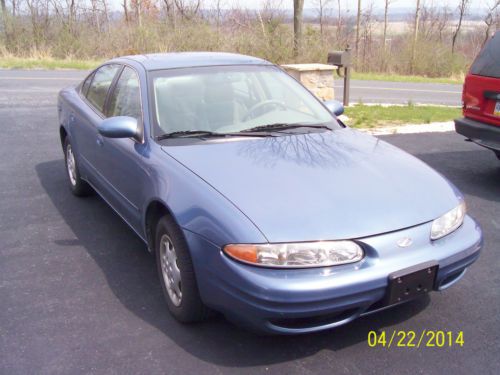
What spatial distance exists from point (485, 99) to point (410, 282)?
3.59 metres

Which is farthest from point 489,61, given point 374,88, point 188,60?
point 374,88

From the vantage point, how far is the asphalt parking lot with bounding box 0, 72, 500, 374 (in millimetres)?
2723

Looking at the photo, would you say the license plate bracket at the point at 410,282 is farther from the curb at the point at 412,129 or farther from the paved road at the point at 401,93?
the paved road at the point at 401,93

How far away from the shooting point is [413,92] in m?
16.2

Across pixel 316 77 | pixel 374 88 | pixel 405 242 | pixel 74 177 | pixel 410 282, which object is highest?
pixel 316 77

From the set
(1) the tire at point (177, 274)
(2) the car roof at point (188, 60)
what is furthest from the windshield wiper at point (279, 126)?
(1) the tire at point (177, 274)

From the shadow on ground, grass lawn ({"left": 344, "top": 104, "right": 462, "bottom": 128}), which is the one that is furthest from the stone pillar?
the shadow on ground

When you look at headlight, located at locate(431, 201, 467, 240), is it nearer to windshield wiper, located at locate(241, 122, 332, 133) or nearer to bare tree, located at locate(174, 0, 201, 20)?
windshield wiper, located at locate(241, 122, 332, 133)

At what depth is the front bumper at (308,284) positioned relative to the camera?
245cm

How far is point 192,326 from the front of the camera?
10.0ft

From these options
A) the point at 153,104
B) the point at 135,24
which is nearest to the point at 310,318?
the point at 153,104

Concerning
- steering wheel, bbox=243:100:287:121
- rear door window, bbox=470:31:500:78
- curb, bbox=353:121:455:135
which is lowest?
curb, bbox=353:121:455:135

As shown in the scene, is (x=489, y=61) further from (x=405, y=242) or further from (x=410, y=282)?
(x=410, y=282)

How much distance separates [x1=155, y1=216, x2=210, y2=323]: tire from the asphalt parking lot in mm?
118
